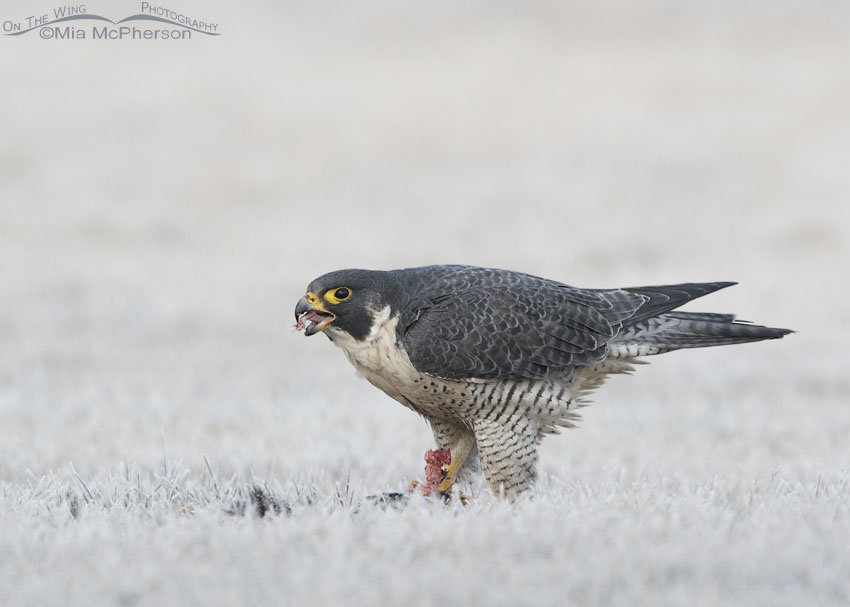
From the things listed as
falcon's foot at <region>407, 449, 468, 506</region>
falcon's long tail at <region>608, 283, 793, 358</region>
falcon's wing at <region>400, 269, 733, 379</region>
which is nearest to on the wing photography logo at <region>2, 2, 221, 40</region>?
falcon's wing at <region>400, 269, 733, 379</region>

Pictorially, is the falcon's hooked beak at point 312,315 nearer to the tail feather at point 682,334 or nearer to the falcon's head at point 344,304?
the falcon's head at point 344,304

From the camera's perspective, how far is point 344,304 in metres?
4.77

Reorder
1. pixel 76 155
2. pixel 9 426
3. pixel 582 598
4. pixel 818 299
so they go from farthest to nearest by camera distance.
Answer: pixel 76 155, pixel 818 299, pixel 9 426, pixel 582 598

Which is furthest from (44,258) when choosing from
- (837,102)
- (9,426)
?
(837,102)

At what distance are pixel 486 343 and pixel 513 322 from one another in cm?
22

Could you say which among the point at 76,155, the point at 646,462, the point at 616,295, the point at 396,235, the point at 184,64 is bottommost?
the point at 646,462

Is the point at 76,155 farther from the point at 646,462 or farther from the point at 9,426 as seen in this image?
the point at 646,462

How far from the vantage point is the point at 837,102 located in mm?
21484

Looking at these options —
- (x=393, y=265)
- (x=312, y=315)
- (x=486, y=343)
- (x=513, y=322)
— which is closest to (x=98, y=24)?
(x=393, y=265)

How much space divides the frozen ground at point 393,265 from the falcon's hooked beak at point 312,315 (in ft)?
2.31

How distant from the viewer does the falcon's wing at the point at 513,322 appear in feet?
15.3

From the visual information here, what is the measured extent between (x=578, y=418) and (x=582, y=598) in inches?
82.8

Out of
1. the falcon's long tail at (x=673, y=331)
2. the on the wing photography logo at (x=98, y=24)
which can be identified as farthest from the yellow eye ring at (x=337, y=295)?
the on the wing photography logo at (x=98, y=24)

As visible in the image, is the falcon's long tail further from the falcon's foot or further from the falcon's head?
the falcon's head
